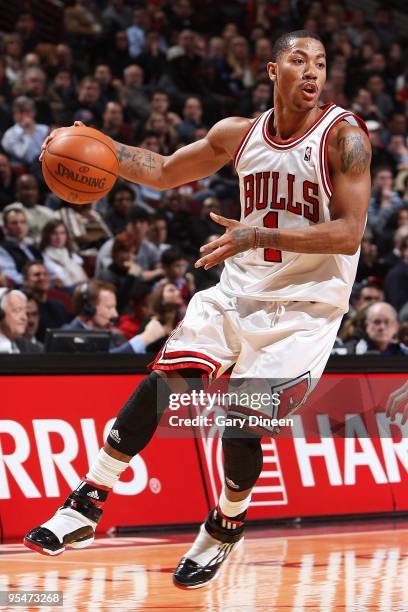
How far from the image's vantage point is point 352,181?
4.55 meters

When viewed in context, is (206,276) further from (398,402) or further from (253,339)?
(253,339)

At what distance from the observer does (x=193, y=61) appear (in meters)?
15.3

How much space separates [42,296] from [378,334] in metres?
2.81

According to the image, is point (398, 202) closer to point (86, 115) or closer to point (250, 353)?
point (86, 115)

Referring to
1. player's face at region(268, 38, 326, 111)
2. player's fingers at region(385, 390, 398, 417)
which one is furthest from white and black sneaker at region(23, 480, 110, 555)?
player's fingers at region(385, 390, 398, 417)

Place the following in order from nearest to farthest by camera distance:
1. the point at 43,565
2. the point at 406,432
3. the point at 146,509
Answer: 1. the point at 43,565
2. the point at 146,509
3. the point at 406,432

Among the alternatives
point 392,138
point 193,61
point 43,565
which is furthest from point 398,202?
point 43,565

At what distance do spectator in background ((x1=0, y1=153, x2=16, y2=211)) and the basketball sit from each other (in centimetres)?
646

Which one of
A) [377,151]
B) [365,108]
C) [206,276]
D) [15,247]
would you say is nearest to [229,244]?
[15,247]

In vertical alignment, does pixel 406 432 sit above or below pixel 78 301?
below

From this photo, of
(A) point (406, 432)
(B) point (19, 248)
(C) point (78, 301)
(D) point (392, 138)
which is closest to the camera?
(A) point (406, 432)

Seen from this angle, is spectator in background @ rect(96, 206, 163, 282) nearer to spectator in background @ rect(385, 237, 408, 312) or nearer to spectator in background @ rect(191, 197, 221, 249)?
spectator in background @ rect(191, 197, 221, 249)

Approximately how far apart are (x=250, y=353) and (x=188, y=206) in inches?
317

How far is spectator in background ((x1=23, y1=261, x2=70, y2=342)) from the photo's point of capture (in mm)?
9320
